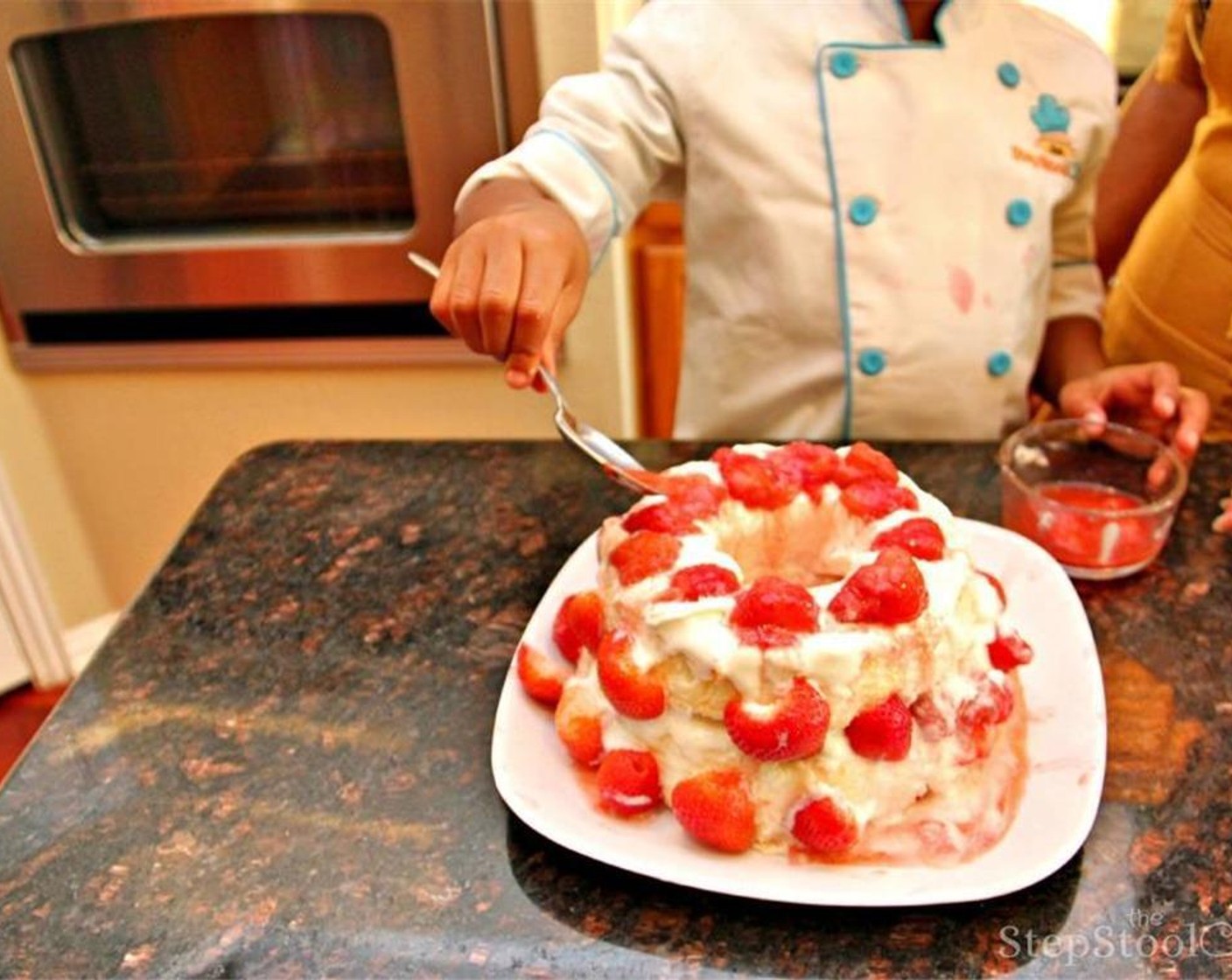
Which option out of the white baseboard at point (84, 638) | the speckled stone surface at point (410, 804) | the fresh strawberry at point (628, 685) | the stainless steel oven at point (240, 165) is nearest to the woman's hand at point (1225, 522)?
the speckled stone surface at point (410, 804)

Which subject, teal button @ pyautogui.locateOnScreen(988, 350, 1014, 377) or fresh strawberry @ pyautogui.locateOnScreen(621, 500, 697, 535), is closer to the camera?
fresh strawberry @ pyautogui.locateOnScreen(621, 500, 697, 535)

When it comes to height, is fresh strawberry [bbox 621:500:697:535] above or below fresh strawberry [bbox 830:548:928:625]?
below

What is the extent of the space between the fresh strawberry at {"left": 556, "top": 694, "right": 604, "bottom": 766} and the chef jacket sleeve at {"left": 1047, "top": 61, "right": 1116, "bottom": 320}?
0.71 metres

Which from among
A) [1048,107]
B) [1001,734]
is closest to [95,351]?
[1048,107]

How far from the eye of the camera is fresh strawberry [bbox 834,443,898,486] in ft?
2.48

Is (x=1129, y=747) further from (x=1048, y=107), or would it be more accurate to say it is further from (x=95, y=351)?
(x=95, y=351)

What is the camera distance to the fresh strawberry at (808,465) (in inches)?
30.0

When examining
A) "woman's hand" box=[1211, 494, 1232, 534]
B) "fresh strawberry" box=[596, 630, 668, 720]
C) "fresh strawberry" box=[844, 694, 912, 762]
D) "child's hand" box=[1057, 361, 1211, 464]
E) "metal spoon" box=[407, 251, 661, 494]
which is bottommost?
"woman's hand" box=[1211, 494, 1232, 534]

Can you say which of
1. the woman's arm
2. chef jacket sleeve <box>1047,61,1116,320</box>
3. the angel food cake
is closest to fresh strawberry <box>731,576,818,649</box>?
the angel food cake

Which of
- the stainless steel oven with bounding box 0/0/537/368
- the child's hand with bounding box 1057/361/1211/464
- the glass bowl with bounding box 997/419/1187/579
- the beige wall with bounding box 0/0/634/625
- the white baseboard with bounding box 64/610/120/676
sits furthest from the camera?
the white baseboard with bounding box 64/610/120/676

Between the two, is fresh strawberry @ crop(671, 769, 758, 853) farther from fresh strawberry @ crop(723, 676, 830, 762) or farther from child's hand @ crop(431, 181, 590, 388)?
child's hand @ crop(431, 181, 590, 388)

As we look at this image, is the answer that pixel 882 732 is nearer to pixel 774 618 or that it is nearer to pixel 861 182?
pixel 774 618

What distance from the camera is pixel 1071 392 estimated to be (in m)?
1.04

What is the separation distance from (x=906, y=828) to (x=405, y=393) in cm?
112
